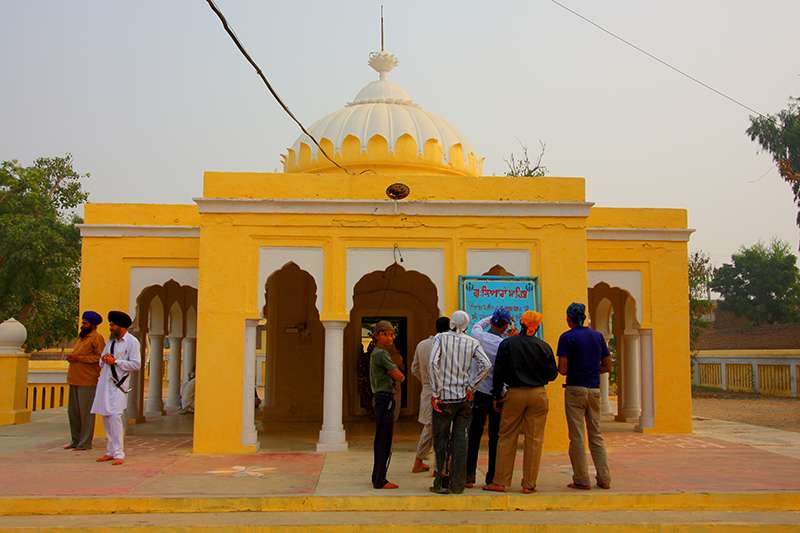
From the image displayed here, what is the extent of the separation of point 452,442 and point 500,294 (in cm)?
371

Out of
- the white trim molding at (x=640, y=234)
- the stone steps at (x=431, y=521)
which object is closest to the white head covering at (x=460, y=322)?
the stone steps at (x=431, y=521)

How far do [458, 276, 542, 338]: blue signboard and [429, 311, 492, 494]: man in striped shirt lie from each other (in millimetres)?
3261

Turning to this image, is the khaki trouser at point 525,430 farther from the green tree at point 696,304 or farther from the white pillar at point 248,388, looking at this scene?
the green tree at point 696,304

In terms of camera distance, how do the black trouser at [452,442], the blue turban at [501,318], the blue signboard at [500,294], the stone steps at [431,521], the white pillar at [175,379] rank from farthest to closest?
the white pillar at [175,379]
the blue signboard at [500,294]
the blue turban at [501,318]
the black trouser at [452,442]
the stone steps at [431,521]

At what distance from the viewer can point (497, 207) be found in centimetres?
1098

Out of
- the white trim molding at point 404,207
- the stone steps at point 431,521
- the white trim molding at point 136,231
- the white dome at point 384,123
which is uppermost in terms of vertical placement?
the white dome at point 384,123

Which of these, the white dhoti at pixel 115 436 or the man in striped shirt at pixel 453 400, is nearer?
the man in striped shirt at pixel 453 400

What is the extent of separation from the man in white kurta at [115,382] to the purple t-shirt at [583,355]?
5323 mm

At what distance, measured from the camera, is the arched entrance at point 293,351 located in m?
15.3

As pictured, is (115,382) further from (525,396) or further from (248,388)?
(525,396)

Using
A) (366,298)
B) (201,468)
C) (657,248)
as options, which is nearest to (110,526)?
(201,468)

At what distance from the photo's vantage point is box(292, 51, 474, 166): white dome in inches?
569

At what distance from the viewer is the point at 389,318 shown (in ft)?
50.9

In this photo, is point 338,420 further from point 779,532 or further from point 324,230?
point 779,532
